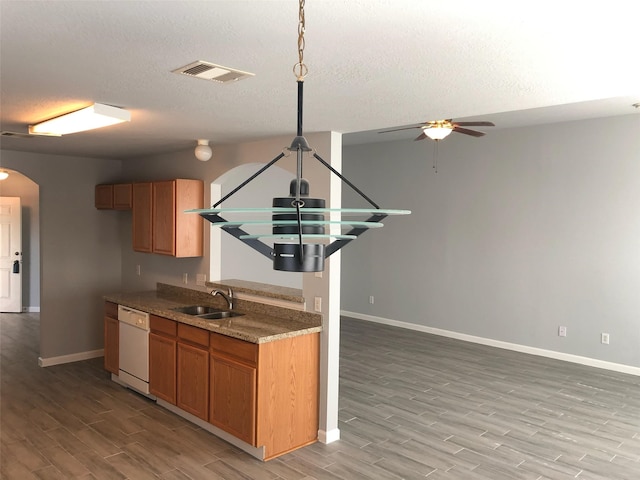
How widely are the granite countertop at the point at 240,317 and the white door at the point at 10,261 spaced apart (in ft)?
15.7

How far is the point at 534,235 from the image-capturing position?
643 cm

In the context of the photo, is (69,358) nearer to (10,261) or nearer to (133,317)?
(133,317)

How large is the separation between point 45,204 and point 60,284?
0.92 meters

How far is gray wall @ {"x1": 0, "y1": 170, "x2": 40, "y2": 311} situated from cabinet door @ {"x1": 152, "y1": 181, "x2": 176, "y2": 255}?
5.26 meters

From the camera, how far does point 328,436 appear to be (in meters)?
3.90

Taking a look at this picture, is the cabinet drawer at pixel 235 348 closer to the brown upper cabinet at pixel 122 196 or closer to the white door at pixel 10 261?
the brown upper cabinet at pixel 122 196

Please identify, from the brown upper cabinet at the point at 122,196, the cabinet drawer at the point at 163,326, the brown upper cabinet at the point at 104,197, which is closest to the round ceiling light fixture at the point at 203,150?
the brown upper cabinet at the point at 122,196

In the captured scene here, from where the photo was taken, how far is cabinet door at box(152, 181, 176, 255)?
4.93m

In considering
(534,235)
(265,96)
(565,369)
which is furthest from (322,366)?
(534,235)

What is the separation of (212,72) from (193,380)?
8.66 feet

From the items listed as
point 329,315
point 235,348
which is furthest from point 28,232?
point 329,315

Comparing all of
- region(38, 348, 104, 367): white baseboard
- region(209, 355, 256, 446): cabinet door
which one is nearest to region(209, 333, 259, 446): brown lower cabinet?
region(209, 355, 256, 446): cabinet door

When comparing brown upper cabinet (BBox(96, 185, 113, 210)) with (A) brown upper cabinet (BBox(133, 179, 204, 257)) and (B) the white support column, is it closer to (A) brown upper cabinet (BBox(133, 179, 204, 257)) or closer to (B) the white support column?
(A) brown upper cabinet (BBox(133, 179, 204, 257))

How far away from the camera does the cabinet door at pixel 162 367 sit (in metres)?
4.36
